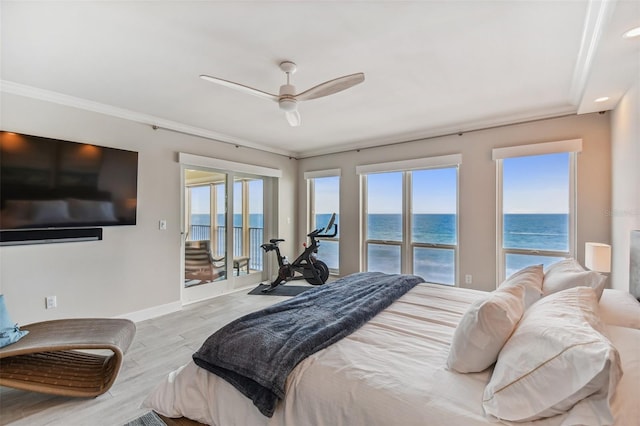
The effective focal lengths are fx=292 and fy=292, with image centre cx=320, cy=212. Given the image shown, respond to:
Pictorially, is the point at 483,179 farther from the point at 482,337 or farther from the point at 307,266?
the point at 482,337

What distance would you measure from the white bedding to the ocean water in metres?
2.56

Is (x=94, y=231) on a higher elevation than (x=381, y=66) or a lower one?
lower

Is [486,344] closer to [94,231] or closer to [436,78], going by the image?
[436,78]

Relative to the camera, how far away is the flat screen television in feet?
8.99

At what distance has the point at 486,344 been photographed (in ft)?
4.13

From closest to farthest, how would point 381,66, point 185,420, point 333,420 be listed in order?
1. point 333,420
2. point 185,420
3. point 381,66

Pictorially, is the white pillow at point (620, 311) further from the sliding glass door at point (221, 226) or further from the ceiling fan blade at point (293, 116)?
the sliding glass door at point (221, 226)

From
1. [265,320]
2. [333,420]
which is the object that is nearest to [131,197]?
[265,320]

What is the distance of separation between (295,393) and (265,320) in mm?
535

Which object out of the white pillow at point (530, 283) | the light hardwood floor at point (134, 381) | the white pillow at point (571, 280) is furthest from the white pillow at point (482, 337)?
the light hardwood floor at point (134, 381)

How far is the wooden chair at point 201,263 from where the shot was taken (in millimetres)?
4395

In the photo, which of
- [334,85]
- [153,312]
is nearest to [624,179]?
[334,85]

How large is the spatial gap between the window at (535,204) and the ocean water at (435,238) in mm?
10

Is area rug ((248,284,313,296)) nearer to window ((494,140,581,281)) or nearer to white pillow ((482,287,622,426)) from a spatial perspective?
window ((494,140,581,281))
